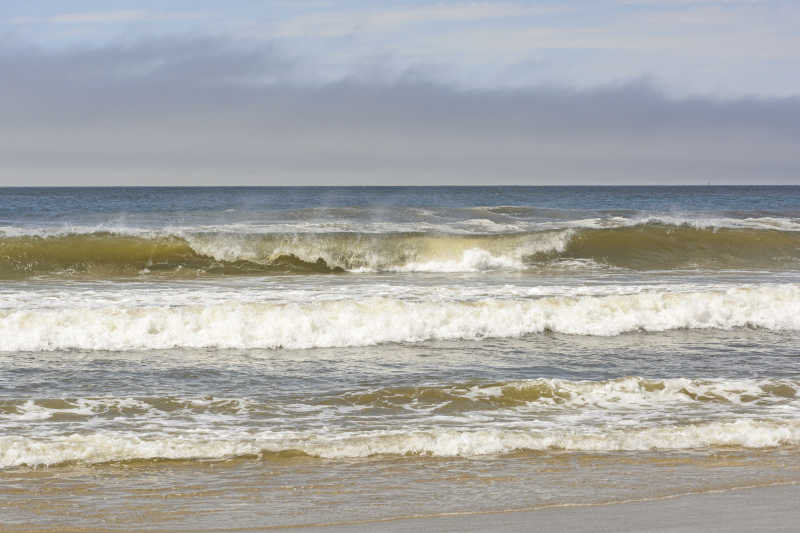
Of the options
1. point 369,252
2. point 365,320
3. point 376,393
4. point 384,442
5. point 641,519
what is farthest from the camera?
point 369,252

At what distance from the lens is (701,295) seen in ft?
41.8

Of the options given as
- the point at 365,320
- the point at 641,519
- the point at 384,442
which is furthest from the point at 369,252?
the point at 641,519

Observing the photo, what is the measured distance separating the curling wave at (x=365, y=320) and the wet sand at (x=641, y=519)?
20.0ft

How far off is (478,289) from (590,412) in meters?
7.23

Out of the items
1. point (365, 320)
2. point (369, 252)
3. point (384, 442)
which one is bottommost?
point (384, 442)

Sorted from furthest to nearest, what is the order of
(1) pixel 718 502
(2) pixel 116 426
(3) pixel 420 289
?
(3) pixel 420 289, (2) pixel 116 426, (1) pixel 718 502

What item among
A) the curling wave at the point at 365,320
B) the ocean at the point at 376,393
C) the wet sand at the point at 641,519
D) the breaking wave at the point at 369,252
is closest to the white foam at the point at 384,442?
the ocean at the point at 376,393

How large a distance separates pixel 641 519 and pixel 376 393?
134 inches

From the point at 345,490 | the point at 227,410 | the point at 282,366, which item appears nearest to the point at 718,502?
the point at 345,490

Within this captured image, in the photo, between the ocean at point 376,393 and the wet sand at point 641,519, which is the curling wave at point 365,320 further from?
the wet sand at point 641,519

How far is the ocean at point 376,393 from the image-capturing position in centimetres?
514

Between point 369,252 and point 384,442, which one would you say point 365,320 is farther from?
point 369,252

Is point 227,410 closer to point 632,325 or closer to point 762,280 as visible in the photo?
point 632,325

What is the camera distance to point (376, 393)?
7.62m
